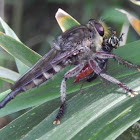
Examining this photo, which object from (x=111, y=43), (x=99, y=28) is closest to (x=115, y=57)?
(x=111, y=43)

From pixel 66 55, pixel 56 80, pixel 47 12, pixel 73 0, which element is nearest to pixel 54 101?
pixel 56 80

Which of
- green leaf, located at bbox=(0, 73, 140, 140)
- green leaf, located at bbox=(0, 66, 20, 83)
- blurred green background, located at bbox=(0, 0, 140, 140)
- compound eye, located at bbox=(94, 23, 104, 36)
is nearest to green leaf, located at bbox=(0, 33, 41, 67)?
green leaf, located at bbox=(0, 66, 20, 83)

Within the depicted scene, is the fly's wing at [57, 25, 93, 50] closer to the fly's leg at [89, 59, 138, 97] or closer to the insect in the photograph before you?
the insect

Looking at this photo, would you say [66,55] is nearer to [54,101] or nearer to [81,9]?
[54,101]

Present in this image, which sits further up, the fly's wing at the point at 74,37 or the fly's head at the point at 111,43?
the fly's wing at the point at 74,37

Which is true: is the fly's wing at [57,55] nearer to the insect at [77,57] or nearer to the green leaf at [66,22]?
the insect at [77,57]

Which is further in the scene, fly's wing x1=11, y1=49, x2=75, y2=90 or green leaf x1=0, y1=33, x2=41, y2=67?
green leaf x1=0, y1=33, x2=41, y2=67

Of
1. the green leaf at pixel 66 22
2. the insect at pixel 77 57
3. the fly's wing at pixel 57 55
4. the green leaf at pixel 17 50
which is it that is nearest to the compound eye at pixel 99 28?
the insect at pixel 77 57

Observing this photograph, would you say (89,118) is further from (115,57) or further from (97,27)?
(97,27)
